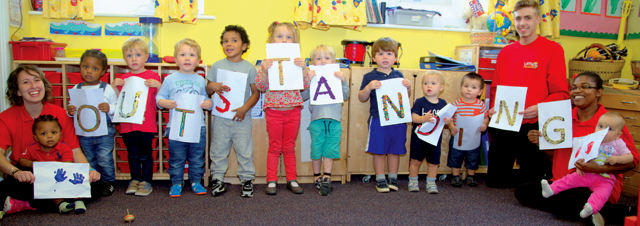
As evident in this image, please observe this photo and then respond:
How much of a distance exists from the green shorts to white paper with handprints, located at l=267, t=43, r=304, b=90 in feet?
1.20

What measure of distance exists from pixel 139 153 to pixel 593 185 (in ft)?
9.67

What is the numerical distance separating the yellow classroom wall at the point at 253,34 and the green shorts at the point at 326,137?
108cm

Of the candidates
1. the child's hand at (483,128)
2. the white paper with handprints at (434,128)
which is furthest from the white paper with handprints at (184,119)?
the child's hand at (483,128)

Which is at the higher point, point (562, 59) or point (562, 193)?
point (562, 59)

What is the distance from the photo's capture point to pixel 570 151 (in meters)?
2.32

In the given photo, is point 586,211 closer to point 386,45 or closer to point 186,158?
point 386,45

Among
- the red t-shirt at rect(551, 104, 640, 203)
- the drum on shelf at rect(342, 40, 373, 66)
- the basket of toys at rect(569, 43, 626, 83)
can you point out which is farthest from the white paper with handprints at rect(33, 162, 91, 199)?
the basket of toys at rect(569, 43, 626, 83)

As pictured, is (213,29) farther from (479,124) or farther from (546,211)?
(546,211)

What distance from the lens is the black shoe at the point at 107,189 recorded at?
242 centimetres

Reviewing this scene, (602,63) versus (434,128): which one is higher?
(602,63)

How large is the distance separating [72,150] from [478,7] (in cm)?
369

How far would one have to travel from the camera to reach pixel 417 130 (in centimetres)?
263

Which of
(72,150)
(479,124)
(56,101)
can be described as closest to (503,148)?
(479,124)

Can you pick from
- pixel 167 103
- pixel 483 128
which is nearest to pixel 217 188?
pixel 167 103
